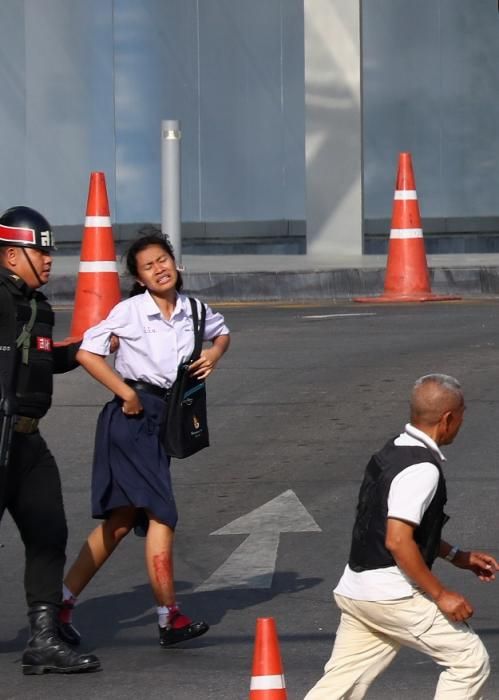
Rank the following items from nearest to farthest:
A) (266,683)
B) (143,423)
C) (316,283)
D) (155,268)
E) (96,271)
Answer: (266,683), (143,423), (155,268), (96,271), (316,283)

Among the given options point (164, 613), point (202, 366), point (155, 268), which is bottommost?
point (164, 613)

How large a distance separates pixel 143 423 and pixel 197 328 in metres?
0.40

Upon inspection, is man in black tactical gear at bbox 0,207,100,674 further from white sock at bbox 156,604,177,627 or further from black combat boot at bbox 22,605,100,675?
white sock at bbox 156,604,177,627

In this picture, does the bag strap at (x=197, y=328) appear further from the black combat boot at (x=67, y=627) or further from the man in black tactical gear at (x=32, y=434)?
the black combat boot at (x=67, y=627)

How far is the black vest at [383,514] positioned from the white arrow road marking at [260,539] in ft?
6.99

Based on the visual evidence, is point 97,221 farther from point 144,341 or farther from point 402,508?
point 402,508

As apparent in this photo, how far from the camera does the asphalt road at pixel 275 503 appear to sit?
5.86 metres

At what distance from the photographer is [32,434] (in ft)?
19.6

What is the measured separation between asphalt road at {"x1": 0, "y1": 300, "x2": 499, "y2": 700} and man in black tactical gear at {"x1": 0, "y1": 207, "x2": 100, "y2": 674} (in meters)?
0.15

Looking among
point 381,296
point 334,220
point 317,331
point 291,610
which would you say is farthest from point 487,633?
point 334,220

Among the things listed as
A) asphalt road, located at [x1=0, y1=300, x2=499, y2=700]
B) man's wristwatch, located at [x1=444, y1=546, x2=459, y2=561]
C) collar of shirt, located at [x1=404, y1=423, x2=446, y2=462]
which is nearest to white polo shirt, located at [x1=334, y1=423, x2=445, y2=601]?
collar of shirt, located at [x1=404, y1=423, x2=446, y2=462]

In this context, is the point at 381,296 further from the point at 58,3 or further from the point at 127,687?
the point at 127,687

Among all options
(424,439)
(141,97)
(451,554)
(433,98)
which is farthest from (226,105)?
(424,439)

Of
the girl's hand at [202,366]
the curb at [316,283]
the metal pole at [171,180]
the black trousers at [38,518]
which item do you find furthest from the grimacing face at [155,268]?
the curb at [316,283]
